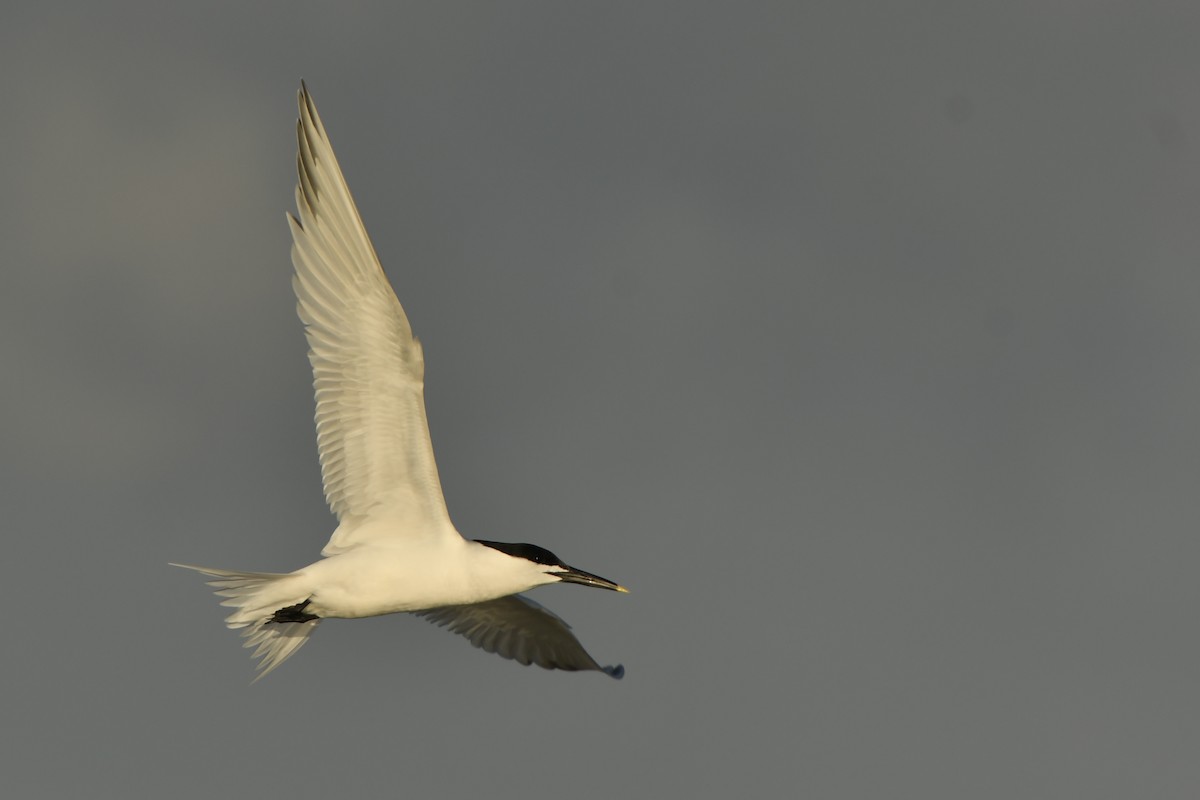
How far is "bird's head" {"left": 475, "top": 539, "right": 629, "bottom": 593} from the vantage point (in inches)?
572

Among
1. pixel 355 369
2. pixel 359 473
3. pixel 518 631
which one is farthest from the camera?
pixel 518 631

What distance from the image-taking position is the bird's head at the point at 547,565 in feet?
47.7

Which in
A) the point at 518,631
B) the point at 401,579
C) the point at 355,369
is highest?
the point at 355,369

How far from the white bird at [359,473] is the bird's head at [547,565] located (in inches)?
0.5

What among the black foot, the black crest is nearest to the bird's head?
the black crest

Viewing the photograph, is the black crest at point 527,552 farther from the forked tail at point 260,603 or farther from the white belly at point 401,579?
the forked tail at point 260,603

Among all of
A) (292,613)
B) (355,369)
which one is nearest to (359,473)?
(355,369)

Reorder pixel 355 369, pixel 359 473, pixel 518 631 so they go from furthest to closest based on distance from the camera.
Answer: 1. pixel 518 631
2. pixel 359 473
3. pixel 355 369

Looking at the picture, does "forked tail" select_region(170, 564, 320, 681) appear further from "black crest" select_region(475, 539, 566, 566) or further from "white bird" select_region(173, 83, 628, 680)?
"black crest" select_region(475, 539, 566, 566)

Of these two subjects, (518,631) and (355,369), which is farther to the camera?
Result: (518,631)

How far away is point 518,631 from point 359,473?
13.0 ft

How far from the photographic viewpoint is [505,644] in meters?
17.2

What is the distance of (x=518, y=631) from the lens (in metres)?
17.3

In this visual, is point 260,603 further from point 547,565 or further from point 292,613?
point 547,565
